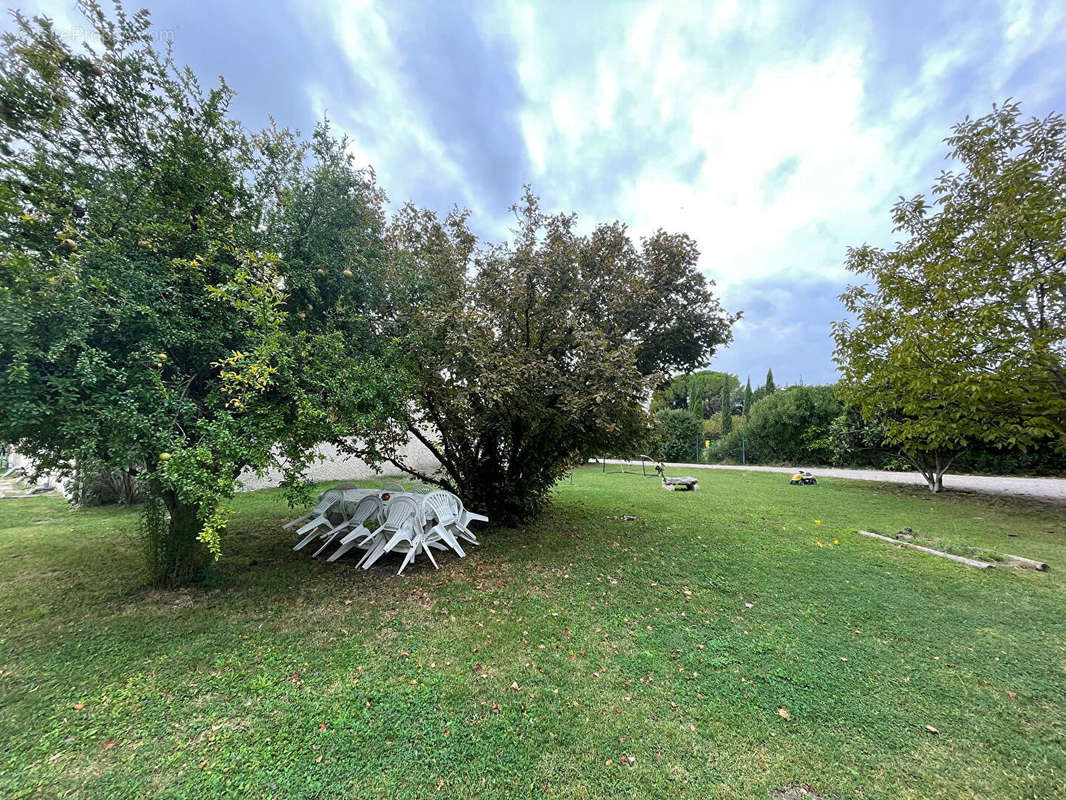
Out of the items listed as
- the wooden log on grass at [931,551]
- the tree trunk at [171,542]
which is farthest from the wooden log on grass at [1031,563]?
the tree trunk at [171,542]

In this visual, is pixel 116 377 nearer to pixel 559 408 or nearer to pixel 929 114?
pixel 559 408

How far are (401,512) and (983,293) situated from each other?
11150mm

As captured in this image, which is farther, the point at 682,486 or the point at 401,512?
the point at 682,486

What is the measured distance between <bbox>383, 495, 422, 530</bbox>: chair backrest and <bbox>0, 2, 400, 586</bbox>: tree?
1359 millimetres

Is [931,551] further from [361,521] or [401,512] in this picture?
[361,521]

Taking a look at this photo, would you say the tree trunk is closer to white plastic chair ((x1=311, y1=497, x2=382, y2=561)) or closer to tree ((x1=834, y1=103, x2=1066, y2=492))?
white plastic chair ((x1=311, y1=497, x2=382, y2=561))

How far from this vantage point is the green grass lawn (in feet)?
6.25

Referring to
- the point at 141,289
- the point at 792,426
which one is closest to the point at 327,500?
the point at 141,289

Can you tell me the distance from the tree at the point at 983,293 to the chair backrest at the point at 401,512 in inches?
391

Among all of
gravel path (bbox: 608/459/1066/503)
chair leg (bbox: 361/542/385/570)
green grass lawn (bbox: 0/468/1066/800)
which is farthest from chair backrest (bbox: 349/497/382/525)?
gravel path (bbox: 608/459/1066/503)

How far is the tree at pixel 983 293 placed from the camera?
7129 mm

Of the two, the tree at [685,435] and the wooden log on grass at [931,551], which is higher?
the tree at [685,435]

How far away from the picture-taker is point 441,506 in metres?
4.97

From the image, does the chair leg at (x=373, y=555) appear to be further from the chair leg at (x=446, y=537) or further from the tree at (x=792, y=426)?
the tree at (x=792, y=426)
